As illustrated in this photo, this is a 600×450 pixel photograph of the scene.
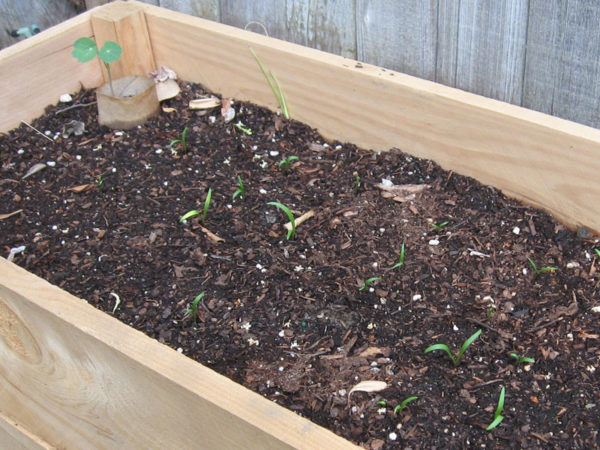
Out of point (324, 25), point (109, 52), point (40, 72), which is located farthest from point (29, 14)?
point (324, 25)

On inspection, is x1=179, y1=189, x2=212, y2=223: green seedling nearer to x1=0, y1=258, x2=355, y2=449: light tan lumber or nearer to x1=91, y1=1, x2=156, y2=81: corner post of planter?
x1=0, y1=258, x2=355, y2=449: light tan lumber

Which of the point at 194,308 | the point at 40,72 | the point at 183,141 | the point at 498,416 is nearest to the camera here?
the point at 498,416

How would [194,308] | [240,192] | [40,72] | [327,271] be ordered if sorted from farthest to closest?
[40,72] → [240,192] → [327,271] → [194,308]

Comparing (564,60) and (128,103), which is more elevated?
(564,60)

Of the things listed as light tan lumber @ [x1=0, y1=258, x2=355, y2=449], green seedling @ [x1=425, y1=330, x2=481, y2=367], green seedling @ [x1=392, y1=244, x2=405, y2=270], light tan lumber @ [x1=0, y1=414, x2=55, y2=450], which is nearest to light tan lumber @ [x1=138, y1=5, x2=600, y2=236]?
green seedling @ [x1=392, y1=244, x2=405, y2=270]

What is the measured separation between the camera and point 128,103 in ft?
6.99

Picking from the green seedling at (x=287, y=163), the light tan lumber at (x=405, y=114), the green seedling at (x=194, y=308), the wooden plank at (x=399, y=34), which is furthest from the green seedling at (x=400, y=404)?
the wooden plank at (x=399, y=34)

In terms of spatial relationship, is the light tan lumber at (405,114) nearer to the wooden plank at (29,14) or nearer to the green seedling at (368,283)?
the green seedling at (368,283)

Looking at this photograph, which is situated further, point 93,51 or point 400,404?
point 93,51

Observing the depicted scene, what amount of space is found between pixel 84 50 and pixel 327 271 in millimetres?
1011

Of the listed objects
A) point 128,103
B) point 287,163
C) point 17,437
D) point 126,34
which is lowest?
point 17,437

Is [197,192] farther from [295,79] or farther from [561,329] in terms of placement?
[561,329]

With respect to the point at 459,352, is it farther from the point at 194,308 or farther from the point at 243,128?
the point at 243,128

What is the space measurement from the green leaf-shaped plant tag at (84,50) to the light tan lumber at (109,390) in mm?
822
